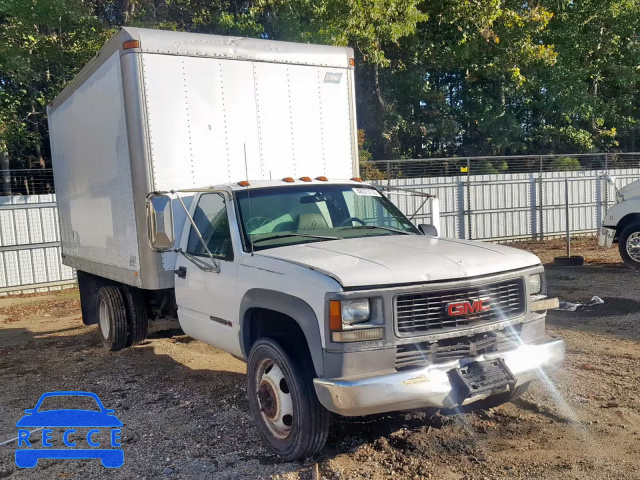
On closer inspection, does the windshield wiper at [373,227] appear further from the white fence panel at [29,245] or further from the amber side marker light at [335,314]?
the white fence panel at [29,245]

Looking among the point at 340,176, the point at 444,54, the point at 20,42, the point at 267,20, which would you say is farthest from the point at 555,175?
the point at 20,42

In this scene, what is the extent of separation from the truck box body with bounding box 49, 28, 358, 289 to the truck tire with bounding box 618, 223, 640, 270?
23.9ft

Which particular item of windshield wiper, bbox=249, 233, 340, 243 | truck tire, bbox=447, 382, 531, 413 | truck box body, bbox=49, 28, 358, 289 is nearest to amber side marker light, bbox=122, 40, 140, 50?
truck box body, bbox=49, 28, 358, 289

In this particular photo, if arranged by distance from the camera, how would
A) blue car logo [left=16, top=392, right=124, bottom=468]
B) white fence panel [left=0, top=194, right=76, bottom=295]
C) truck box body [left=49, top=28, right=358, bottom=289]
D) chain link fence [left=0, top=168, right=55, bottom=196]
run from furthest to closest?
chain link fence [left=0, top=168, right=55, bottom=196] → white fence panel [left=0, top=194, right=76, bottom=295] → truck box body [left=49, top=28, right=358, bottom=289] → blue car logo [left=16, top=392, right=124, bottom=468]

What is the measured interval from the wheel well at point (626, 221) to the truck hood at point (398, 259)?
847cm

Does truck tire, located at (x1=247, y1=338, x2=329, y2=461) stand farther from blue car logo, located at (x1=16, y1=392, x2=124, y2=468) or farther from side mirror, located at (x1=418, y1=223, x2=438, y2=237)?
side mirror, located at (x1=418, y1=223, x2=438, y2=237)

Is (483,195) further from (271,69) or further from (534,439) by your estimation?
(534,439)

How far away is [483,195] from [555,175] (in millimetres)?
2757

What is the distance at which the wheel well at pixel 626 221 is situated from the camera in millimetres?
11820

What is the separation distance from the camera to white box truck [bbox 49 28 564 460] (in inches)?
Answer: 151

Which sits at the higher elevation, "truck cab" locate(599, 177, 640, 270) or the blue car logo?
"truck cab" locate(599, 177, 640, 270)

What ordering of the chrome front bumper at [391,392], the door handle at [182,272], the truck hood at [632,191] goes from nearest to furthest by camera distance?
the chrome front bumper at [391,392], the door handle at [182,272], the truck hood at [632,191]

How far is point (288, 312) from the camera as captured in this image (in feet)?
13.5

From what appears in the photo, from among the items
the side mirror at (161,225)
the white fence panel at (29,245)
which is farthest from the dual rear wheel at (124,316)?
the white fence panel at (29,245)
